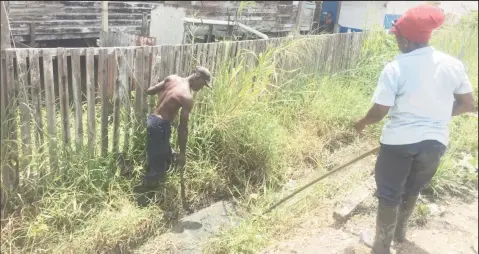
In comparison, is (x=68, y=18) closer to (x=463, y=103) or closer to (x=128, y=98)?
(x=128, y=98)

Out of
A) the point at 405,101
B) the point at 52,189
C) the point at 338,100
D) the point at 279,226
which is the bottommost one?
the point at 279,226

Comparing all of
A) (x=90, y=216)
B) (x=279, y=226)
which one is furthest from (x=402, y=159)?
(x=90, y=216)

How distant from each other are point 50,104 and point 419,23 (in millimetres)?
2861

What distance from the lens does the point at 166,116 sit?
3.61 metres

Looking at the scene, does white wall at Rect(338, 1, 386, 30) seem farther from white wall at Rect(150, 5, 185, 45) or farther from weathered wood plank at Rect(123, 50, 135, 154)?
weathered wood plank at Rect(123, 50, 135, 154)

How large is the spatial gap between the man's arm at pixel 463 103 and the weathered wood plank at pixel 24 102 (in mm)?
3222

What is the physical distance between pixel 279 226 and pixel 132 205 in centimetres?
136

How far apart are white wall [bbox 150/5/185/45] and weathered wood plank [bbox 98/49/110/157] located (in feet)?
9.31

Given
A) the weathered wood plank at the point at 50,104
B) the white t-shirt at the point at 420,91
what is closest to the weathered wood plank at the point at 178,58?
the weathered wood plank at the point at 50,104

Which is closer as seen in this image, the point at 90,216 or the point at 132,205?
the point at 90,216

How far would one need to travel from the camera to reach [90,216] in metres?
3.36

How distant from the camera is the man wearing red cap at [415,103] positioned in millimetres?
2584

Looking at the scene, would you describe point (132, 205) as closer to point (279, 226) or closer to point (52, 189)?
point (52, 189)

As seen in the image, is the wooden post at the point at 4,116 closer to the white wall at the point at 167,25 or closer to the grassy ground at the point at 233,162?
the grassy ground at the point at 233,162
